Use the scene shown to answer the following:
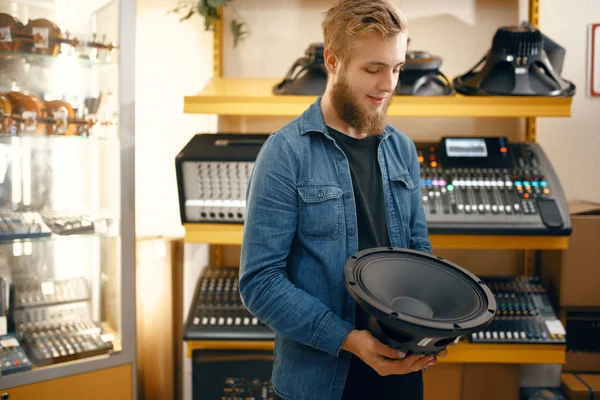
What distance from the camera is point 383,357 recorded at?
4.18 feet

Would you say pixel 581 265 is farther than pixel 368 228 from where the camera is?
Yes

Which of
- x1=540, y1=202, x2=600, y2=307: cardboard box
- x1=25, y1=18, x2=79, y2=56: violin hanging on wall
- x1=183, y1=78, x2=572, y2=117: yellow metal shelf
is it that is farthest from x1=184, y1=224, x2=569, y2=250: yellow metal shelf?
x1=25, y1=18, x2=79, y2=56: violin hanging on wall

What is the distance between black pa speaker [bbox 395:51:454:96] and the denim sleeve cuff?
1.28 m

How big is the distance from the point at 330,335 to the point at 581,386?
1.75 m

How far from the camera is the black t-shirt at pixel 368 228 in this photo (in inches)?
57.4

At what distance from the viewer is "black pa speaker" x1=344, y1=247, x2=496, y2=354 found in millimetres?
1118

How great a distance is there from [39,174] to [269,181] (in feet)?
5.41

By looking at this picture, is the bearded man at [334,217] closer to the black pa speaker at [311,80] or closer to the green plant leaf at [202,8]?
the black pa speaker at [311,80]

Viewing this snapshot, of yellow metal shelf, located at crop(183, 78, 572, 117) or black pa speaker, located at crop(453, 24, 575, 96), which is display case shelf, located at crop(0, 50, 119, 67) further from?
black pa speaker, located at crop(453, 24, 575, 96)

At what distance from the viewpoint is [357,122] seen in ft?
4.64

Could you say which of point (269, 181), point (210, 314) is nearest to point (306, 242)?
point (269, 181)

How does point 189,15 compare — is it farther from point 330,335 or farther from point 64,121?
point 330,335

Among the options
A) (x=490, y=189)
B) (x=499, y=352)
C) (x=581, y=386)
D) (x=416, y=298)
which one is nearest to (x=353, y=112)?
(x=416, y=298)

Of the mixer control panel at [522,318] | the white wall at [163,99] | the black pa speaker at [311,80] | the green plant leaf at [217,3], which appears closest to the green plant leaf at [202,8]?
the green plant leaf at [217,3]
